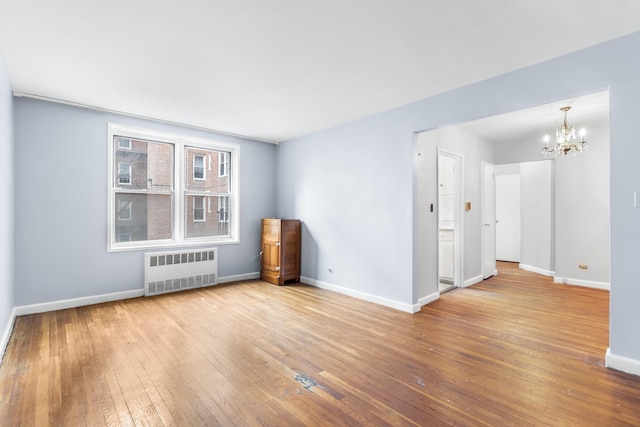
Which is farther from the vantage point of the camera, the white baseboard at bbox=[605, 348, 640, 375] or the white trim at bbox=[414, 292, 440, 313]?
the white trim at bbox=[414, 292, 440, 313]

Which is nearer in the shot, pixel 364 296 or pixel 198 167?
pixel 364 296

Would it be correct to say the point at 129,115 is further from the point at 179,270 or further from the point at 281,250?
the point at 281,250

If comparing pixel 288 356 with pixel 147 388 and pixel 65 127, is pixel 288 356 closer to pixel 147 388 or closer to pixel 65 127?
pixel 147 388

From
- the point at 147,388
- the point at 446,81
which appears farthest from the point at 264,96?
the point at 147,388

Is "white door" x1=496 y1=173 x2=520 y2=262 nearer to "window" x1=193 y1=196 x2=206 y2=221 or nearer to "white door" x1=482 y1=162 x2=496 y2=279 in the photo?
"white door" x1=482 y1=162 x2=496 y2=279

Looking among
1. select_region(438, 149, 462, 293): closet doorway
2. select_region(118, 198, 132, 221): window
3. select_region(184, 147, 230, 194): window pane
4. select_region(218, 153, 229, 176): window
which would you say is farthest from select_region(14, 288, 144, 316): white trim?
select_region(438, 149, 462, 293): closet doorway

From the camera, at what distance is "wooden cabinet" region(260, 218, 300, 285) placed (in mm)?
5184

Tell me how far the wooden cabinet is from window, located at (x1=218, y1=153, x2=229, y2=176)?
112 cm

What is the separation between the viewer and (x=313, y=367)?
2.45 meters

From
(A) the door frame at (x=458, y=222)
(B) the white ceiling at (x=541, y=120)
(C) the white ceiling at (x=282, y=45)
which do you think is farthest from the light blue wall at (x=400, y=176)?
(A) the door frame at (x=458, y=222)

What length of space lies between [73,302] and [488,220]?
22.7 feet

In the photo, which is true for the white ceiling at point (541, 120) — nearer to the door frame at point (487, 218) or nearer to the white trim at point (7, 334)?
the door frame at point (487, 218)

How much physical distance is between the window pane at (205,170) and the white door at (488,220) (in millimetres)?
4789

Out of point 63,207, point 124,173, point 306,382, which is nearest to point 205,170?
point 124,173
